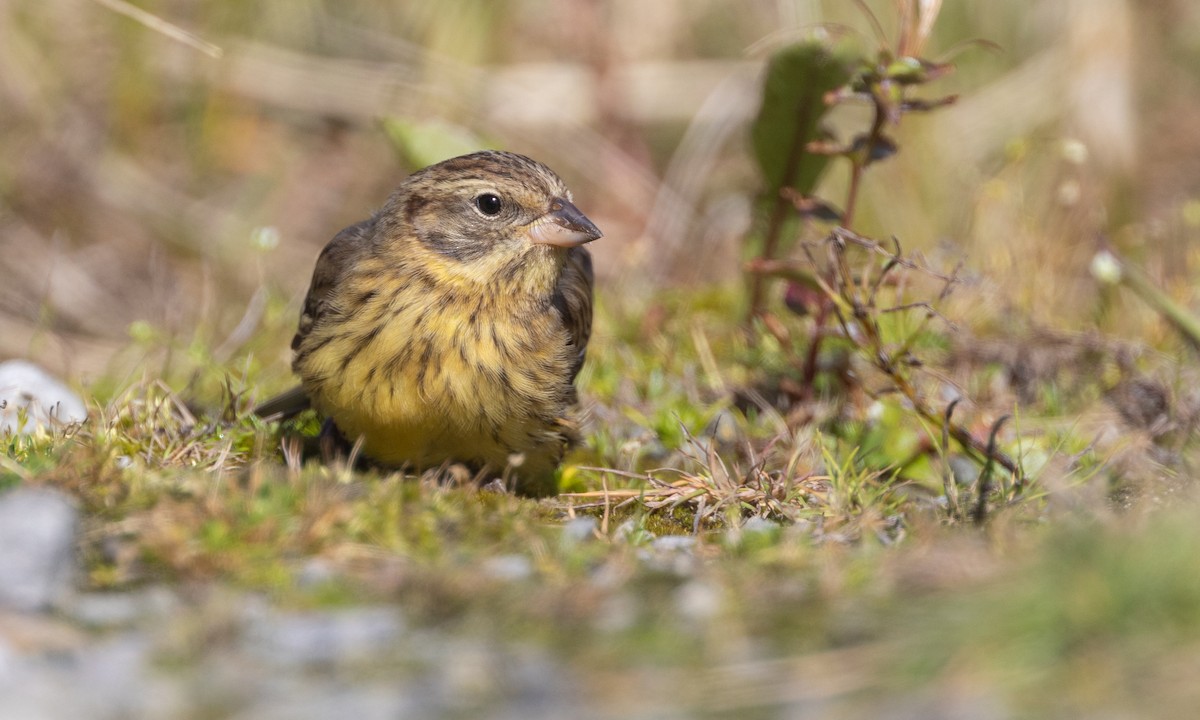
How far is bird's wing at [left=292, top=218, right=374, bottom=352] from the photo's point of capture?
4723mm

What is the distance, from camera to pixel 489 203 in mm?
4762

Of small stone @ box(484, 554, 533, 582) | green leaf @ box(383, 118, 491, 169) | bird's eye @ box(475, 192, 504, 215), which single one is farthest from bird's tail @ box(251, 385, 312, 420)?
small stone @ box(484, 554, 533, 582)

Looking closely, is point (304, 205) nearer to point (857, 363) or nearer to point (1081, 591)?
point (857, 363)

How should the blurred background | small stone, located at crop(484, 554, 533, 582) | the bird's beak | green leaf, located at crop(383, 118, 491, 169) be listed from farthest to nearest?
1. the blurred background
2. green leaf, located at crop(383, 118, 491, 169)
3. the bird's beak
4. small stone, located at crop(484, 554, 533, 582)

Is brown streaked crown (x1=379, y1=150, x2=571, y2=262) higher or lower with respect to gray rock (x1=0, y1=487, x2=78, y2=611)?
higher

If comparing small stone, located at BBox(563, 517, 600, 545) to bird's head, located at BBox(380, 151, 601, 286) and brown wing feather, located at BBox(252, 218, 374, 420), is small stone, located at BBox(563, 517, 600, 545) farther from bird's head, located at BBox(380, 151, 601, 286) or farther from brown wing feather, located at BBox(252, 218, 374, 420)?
brown wing feather, located at BBox(252, 218, 374, 420)

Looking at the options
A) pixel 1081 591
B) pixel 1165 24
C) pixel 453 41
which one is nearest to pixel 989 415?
pixel 1081 591

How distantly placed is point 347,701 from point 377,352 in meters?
2.02

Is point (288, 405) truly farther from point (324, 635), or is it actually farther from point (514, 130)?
point (514, 130)

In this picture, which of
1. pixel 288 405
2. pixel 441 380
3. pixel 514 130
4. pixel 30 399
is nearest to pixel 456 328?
pixel 441 380

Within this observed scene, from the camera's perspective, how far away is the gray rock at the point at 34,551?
109 inches

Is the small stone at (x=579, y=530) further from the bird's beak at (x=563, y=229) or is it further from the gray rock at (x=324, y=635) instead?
the bird's beak at (x=563, y=229)

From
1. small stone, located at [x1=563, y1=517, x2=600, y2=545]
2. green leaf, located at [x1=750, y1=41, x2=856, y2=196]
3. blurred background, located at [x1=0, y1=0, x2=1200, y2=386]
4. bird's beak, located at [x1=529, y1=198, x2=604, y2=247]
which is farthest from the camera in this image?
blurred background, located at [x1=0, y1=0, x2=1200, y2=386]

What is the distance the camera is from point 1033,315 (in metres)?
6.14
